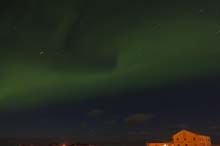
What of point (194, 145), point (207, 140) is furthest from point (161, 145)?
point (207, 140)

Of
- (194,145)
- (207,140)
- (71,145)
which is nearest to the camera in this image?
(194,145)

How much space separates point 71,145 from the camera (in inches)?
6919

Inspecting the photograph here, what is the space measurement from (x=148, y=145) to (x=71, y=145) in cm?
8309

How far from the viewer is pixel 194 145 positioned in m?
102

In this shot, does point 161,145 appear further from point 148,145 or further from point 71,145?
point 71,145

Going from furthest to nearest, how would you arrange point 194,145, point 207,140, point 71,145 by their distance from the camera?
point 71,145 < point 207,140 < point 194,145

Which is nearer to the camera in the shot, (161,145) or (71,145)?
(161,145)

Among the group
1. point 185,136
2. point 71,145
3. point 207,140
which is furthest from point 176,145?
point 71,145

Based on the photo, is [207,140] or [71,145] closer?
[207,140]

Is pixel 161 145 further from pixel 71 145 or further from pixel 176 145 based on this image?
pixel 71 145

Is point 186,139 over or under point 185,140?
over

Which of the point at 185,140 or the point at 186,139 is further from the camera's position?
the point at 186,139

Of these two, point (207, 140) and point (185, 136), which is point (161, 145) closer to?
point (185, 136)

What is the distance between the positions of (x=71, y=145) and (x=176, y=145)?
300ft
